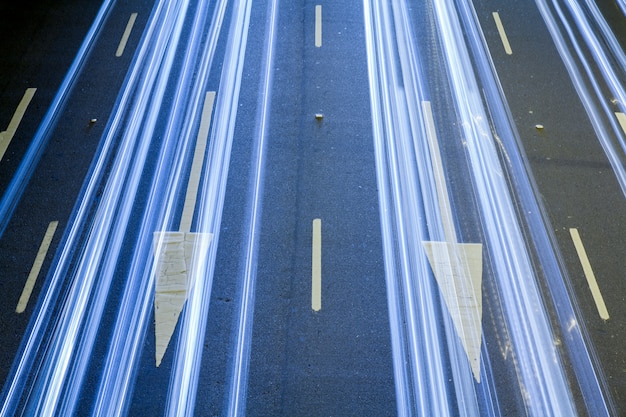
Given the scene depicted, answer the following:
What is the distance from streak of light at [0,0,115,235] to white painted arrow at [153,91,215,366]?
2.04 meters

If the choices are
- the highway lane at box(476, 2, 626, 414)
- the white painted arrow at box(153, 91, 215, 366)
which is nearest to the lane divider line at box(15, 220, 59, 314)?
the white painted arrow at box(153, 91, 215, 366)

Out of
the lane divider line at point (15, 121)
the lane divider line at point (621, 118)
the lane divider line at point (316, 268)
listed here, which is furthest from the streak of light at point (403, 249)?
the lane divider line at point (15, 121)

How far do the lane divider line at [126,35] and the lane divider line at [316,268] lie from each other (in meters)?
4.60

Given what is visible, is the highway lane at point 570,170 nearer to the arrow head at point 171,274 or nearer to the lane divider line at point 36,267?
the arrow head at point 171,274

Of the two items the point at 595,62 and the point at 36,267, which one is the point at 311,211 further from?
the point at 595,62

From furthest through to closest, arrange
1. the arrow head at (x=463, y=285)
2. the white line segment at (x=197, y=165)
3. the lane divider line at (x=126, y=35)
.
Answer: the lane divider line at (x=126, y=35)
the white line segment at (x=197, y=165)
the arrow head at (x=463, y=285)

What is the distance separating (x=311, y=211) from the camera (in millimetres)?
6473

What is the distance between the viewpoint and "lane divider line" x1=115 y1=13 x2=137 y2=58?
830 centimetres

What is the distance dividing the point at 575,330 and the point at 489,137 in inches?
112

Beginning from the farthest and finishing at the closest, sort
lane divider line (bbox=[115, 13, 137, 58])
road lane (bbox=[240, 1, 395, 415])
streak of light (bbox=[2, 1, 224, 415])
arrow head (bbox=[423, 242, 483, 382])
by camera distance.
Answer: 1. lane divider line (bbox=[115, 13, 137, 58])
2. arrow head (bbox=[423, 242, 483, 382])
3. road lane (bbox=[240, 1, 395, 415])
4. streak of light (bbox=[2, 1, 224, 415])

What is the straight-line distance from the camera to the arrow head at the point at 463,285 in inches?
214

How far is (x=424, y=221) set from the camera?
6.27 meters

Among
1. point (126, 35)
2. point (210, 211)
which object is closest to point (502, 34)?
point (210, 211)

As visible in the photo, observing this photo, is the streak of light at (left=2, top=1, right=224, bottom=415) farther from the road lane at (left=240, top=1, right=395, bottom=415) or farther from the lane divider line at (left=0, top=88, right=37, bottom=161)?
the road lane at (left=240, top=1, right=395, bottom=415)
